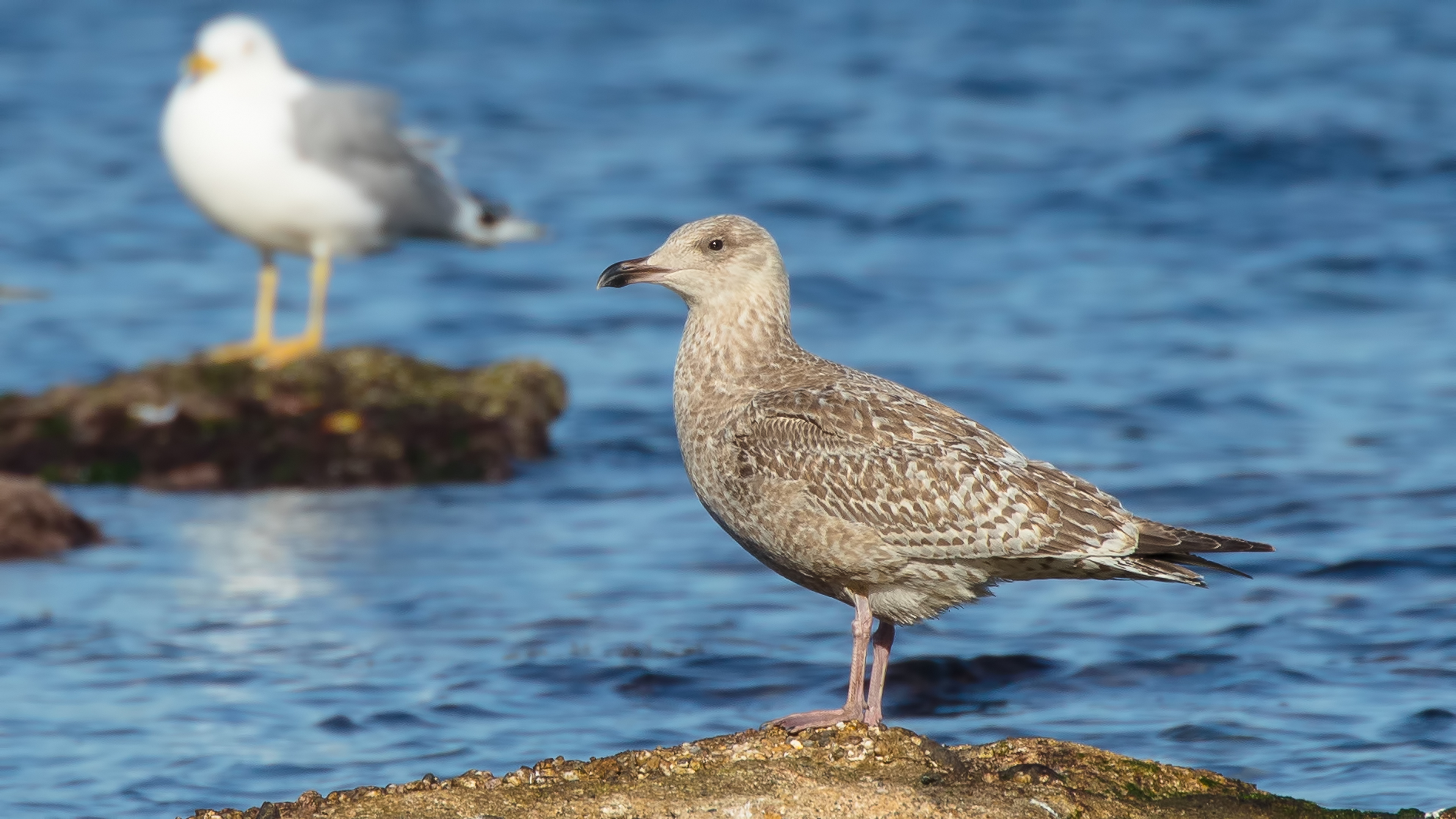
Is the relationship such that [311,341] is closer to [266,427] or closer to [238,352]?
[238,352]

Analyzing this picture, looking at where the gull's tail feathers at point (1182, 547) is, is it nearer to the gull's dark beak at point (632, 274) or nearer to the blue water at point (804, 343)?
the blue water at point (804, 343)

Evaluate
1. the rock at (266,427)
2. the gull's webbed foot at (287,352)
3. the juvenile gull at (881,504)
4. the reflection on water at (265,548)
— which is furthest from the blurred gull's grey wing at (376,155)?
the juvenile gull at (881,504)

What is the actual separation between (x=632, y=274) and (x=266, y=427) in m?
4.80

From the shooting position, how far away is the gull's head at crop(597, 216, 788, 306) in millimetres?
5797

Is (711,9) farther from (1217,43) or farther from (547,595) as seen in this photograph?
(547,595)

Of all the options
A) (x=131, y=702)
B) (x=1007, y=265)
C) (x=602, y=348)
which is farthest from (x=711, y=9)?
(x=131, y=702)

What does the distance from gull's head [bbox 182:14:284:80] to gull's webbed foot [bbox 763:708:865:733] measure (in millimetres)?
7711

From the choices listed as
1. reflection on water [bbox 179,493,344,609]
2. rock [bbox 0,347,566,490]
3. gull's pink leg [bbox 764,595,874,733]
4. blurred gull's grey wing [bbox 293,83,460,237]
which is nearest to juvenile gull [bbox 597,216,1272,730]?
gull's pink leg [bbox 764,595,874,733]

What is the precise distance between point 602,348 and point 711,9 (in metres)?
13.1

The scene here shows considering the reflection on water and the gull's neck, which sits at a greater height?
the gull's neck

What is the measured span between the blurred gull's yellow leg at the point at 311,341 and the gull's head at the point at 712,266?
493 centimetres

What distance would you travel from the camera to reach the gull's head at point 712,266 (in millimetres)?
5797

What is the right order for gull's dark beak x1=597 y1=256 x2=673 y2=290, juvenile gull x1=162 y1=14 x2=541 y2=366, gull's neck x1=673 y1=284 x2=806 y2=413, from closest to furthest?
gull's neck x1=673 y1=284 x2=806 y2=413
gull's dark beak x1=597 y1=256 x2=673 y2=290
juvenile gull x1=162 y1=14 x2=541 y2=366

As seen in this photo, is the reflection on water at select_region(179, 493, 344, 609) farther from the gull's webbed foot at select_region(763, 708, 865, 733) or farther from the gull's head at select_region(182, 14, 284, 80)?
the gull's webbed foot at select_region(763, 708, 865, 733)
